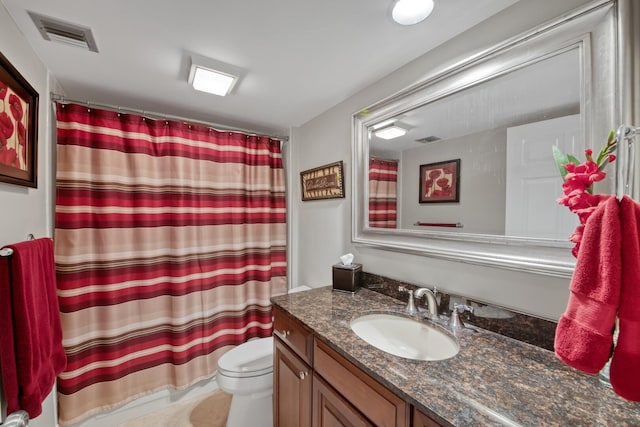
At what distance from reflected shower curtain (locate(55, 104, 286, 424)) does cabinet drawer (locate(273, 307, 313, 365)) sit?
86 cm

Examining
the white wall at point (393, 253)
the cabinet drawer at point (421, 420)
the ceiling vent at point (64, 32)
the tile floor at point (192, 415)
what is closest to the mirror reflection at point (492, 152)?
the white wall at point (393, 253)

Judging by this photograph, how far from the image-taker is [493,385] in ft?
2.48

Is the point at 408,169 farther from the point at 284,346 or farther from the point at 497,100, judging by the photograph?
the point at 284,346

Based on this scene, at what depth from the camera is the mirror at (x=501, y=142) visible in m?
0.85

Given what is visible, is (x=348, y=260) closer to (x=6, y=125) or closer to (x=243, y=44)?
(x=243, y=44)

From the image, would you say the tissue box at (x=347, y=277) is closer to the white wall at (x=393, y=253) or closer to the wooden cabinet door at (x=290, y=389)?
the white wall at (x=393, y=253)

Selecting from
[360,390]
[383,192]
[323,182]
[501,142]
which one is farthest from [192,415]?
[501,142]

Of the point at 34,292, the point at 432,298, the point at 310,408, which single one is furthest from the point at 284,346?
the point at 34,292

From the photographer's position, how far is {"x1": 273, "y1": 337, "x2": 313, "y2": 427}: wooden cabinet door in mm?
1193

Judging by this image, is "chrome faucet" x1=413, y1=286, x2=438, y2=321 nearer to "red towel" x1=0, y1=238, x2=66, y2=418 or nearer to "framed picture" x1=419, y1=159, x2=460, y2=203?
"framed picture" x1=419, y1=159, x2=460, y2=203

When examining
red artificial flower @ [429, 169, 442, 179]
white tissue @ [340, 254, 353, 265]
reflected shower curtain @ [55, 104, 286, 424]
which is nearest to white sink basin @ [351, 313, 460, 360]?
white tissue @ [340, 254, 353, 265]

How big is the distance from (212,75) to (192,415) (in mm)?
2253

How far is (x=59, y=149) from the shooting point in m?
1.61

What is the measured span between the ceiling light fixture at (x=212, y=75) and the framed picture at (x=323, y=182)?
2.74ft
